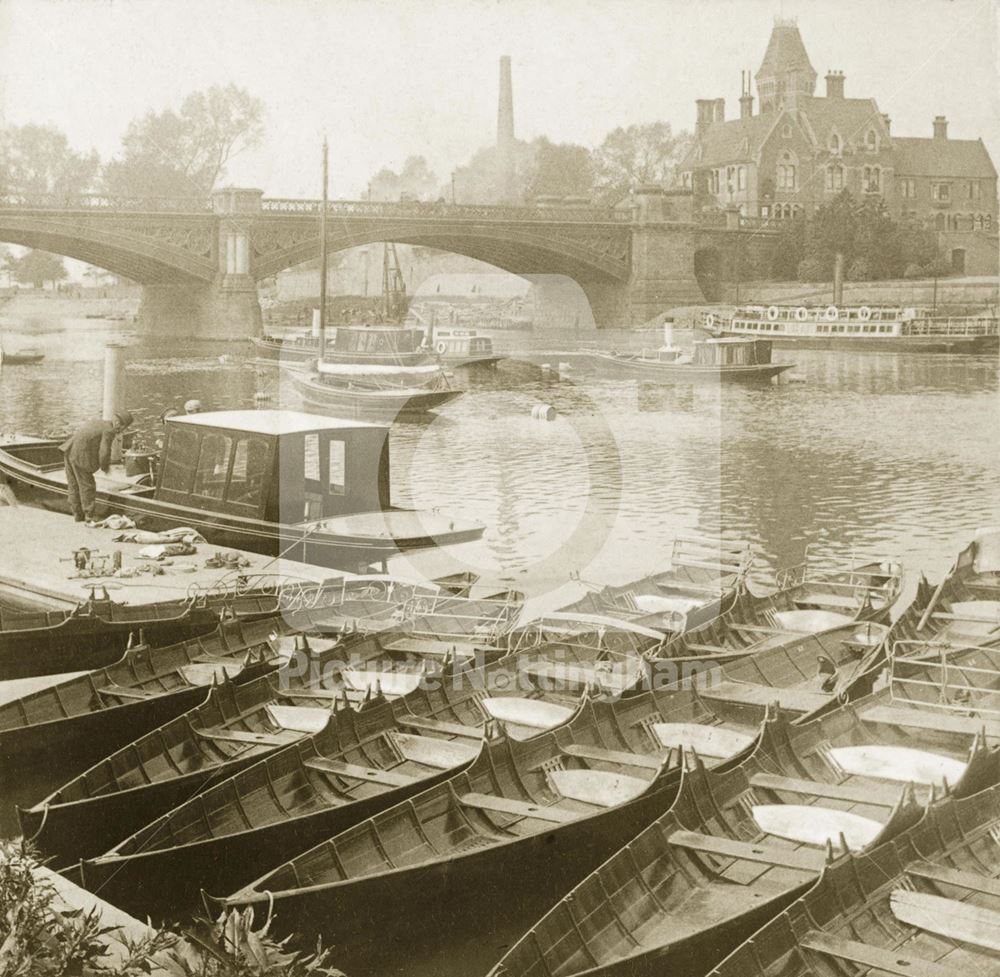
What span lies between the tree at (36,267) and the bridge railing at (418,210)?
1530 inches

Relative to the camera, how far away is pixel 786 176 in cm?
8450

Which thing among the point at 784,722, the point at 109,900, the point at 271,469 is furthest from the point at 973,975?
the point at 271,469

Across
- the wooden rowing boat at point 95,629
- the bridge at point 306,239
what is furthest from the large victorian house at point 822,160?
the wooden rowing boat at point 95,629

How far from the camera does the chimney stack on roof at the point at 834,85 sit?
269 ft

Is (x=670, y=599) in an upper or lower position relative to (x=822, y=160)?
lower

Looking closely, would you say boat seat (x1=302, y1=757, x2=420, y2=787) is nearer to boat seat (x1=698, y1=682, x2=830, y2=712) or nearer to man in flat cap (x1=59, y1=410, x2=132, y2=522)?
boat seat (x1=698, y1=682, x2=830, y2=712)

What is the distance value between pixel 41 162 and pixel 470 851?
5685 cm

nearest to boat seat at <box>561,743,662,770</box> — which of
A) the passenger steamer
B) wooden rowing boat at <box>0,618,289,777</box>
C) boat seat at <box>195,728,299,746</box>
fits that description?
boat seat at <box>195,728,299,746</box>

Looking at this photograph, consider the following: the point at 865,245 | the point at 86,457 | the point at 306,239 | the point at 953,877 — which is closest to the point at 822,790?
the point at 953,877

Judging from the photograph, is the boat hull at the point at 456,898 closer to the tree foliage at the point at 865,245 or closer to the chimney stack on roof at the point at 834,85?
the tree foliage at the point at 865,245

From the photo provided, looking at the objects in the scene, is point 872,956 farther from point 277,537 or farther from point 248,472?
point 248,472

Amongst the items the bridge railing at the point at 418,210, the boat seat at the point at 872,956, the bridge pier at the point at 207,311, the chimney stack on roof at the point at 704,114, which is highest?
the chimney stack on roof at the point at 704,114

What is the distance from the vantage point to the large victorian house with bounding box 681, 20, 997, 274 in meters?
81.8

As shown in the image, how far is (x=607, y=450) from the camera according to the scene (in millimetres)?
36156
